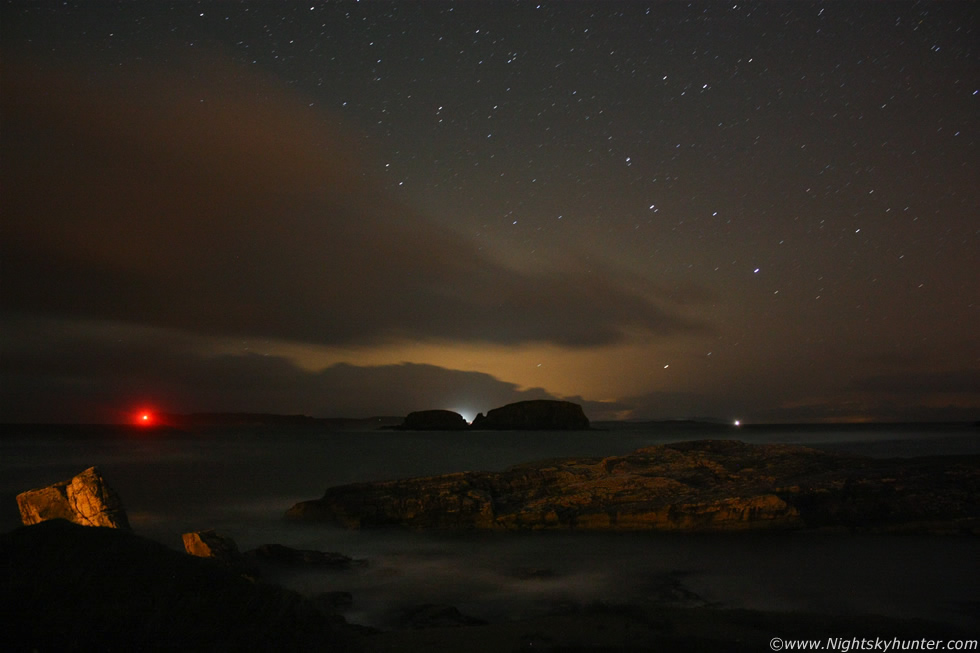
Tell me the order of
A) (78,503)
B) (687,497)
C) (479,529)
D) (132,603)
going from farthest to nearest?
(479,529) < (687,497) < (78,503) < (132,603)

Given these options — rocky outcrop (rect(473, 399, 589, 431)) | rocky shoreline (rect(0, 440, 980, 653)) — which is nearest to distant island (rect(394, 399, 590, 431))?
rocky outcrop (rect(473, 399, 589, 431))

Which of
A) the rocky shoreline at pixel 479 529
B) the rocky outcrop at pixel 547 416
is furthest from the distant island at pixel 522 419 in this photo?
the rocky shoreline at pixel 479 529

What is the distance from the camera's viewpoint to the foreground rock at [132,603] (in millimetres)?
6348

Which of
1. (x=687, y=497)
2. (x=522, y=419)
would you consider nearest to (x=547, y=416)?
(x=522, y=419)

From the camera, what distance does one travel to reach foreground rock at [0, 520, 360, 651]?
20.8ft

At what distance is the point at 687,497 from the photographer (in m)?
19.0

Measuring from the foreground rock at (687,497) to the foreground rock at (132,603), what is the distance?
11800mm

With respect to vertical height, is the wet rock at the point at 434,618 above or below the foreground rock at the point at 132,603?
below

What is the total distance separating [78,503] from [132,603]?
8.42 m

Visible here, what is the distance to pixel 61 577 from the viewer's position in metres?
7.31

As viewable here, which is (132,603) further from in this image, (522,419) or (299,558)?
(522,419)

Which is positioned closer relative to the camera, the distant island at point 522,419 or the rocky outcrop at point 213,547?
the rocky outcrop at point 213,547

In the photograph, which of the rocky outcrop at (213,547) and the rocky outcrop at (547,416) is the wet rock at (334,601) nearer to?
the rocky outcrop at (213,547)

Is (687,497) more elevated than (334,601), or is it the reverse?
(687,497)
